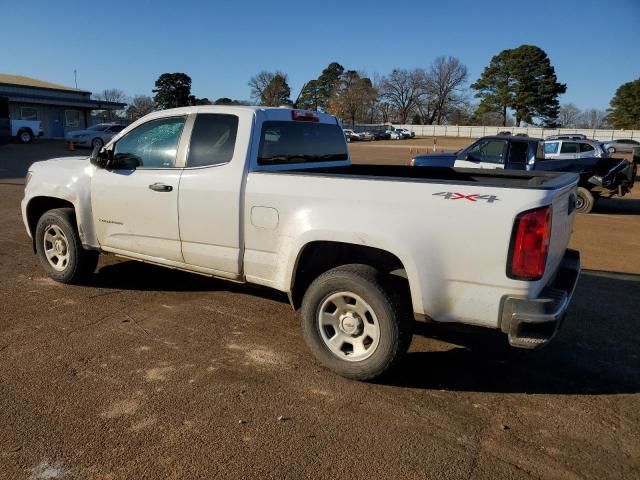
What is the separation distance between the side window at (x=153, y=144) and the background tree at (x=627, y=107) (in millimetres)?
83044

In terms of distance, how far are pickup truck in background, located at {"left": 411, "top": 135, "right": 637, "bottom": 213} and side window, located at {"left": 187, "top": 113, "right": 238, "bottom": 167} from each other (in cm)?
858

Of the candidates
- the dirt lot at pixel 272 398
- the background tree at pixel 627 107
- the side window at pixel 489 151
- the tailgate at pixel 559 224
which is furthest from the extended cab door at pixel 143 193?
the background tree at pixel 627 107

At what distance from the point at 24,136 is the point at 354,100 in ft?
223

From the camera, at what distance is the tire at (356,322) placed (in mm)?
3447

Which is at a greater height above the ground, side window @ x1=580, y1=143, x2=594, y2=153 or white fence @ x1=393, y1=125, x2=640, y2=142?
white fence @ x1=393, y1=125, x2=640, y2=142

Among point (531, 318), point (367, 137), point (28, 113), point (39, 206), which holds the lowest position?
point (531, 318)

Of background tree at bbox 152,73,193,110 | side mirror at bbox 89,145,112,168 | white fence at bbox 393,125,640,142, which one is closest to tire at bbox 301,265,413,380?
side mirror at bbox 89,145,112,168

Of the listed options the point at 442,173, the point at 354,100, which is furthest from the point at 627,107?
the point at 442,173

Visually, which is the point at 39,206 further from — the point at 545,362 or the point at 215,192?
the point at 545,362

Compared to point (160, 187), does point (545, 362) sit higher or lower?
lower

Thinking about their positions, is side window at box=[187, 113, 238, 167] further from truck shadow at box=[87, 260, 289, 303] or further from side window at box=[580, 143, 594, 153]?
side window at box=[580, 143, 594, 153]

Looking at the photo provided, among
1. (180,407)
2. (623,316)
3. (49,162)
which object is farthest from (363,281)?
(49,162)

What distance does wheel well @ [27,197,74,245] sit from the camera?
18.6ft

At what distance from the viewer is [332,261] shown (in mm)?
4023
